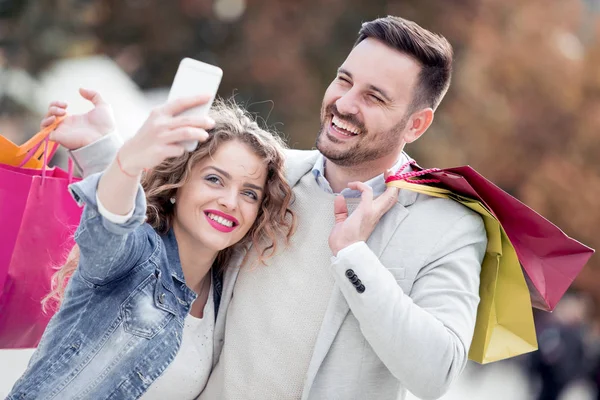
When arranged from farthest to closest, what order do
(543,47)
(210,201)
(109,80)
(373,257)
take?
(543,47) → (109,80) → (210,201) → (373,257)

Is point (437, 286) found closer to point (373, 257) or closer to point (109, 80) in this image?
point (373, 257)

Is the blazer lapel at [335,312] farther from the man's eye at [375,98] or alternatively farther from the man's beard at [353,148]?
the man's eye at [375,98]

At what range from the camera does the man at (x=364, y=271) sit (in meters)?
3.24

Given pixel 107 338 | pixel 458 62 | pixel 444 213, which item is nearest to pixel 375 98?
pixel 444 213

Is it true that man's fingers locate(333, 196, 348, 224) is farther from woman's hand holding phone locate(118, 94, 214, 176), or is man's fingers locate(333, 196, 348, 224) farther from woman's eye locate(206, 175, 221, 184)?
woman's hand holding phone locate(118, 94, 214, 176)

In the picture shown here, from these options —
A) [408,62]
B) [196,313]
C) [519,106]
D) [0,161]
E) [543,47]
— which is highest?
[408,62]

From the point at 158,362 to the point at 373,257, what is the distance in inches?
34.1

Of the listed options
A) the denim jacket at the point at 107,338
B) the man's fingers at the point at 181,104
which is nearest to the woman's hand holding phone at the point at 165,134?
the man's fingers at the point at 181,104

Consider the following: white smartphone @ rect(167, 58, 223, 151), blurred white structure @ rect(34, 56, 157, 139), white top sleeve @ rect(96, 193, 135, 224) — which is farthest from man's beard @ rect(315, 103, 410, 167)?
blurred white structure @ rect(34, 56, 157, 139)

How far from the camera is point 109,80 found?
10727 millimetres

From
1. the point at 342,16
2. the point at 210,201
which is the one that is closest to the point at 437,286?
the point at 210,201

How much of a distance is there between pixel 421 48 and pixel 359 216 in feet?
2.75

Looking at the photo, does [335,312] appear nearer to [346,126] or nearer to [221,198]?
[221,198]

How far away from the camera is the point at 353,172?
390 cm
